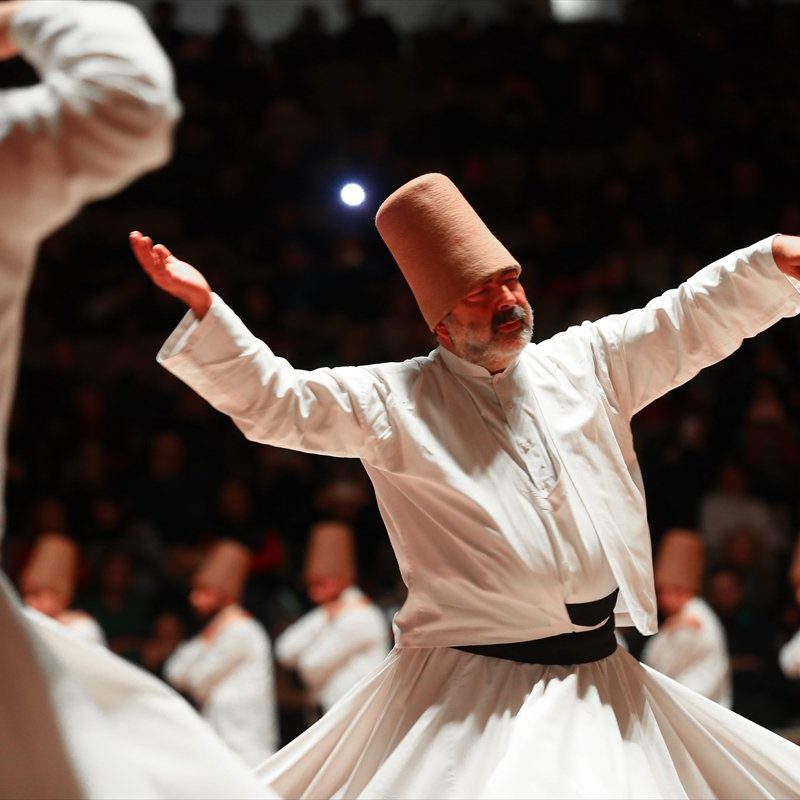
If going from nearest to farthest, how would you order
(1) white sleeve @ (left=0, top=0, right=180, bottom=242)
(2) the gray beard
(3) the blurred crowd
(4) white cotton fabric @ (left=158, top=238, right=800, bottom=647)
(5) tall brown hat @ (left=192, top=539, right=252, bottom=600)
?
1. (1) white sleeve @ (left=0, top=0, right=180, bottom=242)
2. (4) white cotton fabric @ (left=158, top=238, right=800, bottom=647)
3. (2) the gray beard
4. (5) tall brown hat @ (left=192, top=539, right=252, bottom=600)
5. (3) the blurred crowd

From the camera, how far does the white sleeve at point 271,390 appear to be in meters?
2.77

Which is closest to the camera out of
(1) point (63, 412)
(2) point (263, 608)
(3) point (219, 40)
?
(2) point (263, 608)

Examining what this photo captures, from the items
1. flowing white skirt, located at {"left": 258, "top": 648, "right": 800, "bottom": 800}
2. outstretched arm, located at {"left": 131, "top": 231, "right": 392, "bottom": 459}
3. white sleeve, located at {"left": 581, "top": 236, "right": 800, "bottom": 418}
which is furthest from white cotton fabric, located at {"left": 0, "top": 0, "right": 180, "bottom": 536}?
white sleeve, located at {"left": 581, "top": 236, "right": 800, "bottom": 418}

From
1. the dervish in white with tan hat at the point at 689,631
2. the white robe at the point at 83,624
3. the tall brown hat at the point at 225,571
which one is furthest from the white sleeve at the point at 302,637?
the dervish in white with tan hat at the point at 689,631

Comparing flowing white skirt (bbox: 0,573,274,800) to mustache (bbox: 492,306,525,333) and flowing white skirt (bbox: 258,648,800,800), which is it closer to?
flowing white skirt (bbox: 258,648,800,800)

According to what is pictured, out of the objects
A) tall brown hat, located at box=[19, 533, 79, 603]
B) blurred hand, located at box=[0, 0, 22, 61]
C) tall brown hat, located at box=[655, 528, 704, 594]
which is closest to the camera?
blurred hand, located at box=[0, 0, 22, 61]

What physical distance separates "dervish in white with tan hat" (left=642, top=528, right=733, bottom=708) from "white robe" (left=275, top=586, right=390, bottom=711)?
4.79 ft

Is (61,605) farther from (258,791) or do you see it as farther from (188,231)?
(258,791)

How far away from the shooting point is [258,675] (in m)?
7.31

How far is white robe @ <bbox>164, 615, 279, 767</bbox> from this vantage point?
7.28 m

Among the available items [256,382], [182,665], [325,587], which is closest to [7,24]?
[256,382]

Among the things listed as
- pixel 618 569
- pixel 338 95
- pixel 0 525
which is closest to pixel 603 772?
pixel 618 569

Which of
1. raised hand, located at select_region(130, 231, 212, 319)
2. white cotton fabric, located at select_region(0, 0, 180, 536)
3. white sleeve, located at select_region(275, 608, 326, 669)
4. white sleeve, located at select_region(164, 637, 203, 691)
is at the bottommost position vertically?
white sleeve, located at select_region(164, 637, 203, 691)

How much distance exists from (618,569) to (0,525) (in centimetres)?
139
